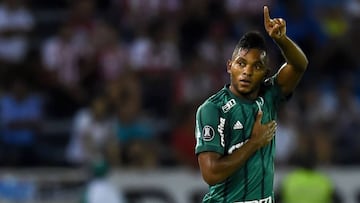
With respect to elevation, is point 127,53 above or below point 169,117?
above

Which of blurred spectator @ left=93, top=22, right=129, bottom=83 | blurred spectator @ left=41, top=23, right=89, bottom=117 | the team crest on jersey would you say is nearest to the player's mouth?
the team crest on jersey

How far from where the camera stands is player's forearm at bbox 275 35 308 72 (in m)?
7.30

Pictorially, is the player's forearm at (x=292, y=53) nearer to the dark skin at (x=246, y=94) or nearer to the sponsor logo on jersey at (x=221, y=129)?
the dark skin at (x=246, y=94)

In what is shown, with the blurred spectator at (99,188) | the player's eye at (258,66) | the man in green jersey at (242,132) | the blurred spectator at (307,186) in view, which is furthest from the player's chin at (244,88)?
the blurred spectator at (307,186)

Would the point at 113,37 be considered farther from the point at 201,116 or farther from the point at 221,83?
the point at 201,116

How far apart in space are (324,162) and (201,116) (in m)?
8.13

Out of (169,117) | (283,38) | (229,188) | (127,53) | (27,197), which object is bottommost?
(229,188)

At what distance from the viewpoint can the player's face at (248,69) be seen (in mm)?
7047

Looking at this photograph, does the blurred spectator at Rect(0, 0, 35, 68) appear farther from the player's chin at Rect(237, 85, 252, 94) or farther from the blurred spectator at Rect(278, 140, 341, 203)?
the player's chin at Rect(237, 85, 252, 94)

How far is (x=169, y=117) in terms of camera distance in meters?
15.2

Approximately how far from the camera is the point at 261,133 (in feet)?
23.2

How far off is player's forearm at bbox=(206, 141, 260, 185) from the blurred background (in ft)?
21.8

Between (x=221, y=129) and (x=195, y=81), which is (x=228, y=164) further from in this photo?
(x=195, y=81)

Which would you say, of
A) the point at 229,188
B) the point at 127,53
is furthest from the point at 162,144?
the point at 229,188
